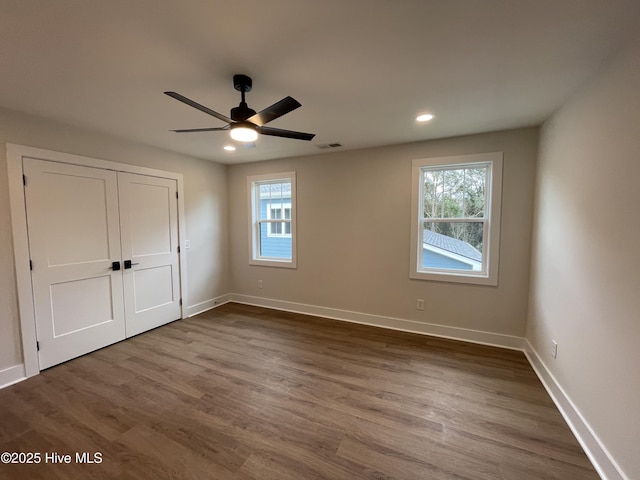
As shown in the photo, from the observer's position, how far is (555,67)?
68.3 inches

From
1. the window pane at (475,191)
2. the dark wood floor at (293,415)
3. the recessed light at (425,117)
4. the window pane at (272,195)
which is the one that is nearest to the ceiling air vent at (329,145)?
the window pane at (272,195)

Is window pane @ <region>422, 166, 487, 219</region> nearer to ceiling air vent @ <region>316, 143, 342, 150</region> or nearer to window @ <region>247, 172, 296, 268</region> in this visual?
ceiling air vent @ <region>316, 143, 342, 150</region>

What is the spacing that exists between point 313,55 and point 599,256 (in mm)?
2232

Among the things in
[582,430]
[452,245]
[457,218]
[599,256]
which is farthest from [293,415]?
[457,218]

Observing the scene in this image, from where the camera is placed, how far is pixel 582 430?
1.77 meters

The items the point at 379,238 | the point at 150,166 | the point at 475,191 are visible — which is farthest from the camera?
the point at 379,238

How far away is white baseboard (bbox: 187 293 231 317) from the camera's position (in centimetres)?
419

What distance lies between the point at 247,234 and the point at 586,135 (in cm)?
433

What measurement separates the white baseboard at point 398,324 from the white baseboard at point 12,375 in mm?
2742

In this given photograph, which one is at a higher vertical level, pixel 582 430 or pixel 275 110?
pixel 275 110

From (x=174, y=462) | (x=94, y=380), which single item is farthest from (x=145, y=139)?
(x=174, y=462)

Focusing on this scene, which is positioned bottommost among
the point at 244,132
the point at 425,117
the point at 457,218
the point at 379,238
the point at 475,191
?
the point at 379,238

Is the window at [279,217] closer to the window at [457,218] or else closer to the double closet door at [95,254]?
the double closet door at [95,254]

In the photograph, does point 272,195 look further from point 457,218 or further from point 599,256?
point 599,256
